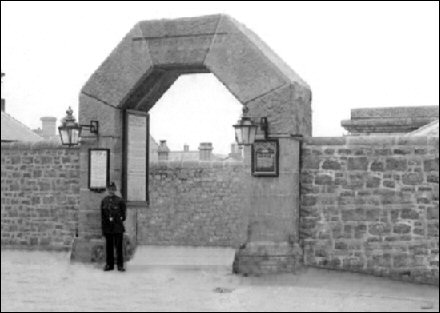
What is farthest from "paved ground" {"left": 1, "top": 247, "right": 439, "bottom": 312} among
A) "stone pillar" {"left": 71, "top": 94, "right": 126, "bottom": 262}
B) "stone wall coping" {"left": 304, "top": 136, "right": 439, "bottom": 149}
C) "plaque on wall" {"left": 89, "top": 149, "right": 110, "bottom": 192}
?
"stone wall coping" {"left": 304, "top": 136, "right": 439, "bottom": 149}

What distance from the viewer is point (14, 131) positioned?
22953 mm

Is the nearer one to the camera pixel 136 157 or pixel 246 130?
pixel 246 130

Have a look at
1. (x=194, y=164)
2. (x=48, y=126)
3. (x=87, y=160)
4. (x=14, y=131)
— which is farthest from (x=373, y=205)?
(x=48, y=126)

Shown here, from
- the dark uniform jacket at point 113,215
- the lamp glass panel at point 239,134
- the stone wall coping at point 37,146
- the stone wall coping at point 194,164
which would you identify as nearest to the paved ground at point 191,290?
the dark uniform jacket at point 113,215

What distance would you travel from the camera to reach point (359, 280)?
1009cm

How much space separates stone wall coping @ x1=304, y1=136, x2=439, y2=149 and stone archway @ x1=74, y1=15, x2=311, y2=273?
286 millimetres

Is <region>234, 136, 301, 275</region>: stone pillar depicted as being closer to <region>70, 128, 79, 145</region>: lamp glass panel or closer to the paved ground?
the paved ground

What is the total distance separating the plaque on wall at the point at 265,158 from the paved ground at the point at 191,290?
1.51 m

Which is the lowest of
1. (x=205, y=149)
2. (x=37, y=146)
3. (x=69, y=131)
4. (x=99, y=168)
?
(x=99, y=168)

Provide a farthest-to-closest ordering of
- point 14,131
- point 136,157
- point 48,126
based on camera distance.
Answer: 1. point 48,126
2. point 14,131
3. point 136,157

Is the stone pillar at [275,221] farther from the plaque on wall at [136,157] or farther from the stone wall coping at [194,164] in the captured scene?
the stone wall coping at [194,164]

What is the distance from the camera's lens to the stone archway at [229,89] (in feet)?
→ 35.0

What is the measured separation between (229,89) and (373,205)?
106 inches

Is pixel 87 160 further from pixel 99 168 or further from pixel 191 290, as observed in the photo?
pixel 191 290
